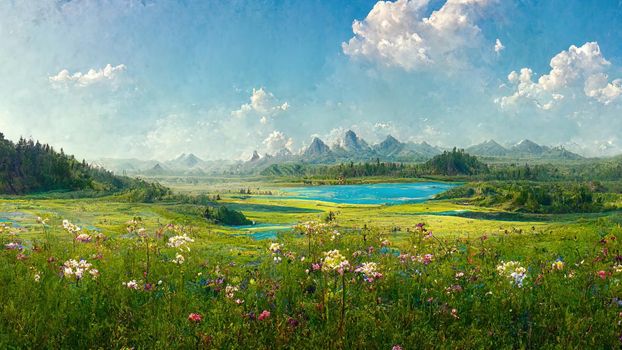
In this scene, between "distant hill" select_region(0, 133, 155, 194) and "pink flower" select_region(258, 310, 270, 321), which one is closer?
"pink flower" select_region(258, 310, 270, 321)

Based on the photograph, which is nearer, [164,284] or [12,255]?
[164,284]

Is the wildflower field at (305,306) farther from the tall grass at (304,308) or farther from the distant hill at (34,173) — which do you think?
the distant hill at (34,173)

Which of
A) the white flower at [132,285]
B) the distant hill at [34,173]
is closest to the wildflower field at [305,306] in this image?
the white flower at [132,285]

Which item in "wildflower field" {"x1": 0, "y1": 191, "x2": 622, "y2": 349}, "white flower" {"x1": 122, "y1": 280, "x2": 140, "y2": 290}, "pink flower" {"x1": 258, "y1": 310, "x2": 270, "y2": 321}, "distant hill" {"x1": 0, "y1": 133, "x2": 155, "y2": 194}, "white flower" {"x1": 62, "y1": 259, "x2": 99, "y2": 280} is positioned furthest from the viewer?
"distant hill" {"x1": 0, "y1": 133, "x2": 155, "y2": 194}

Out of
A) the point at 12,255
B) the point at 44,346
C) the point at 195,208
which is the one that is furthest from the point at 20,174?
the point at 44,346

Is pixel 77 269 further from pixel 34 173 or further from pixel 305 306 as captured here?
pixel 34 173

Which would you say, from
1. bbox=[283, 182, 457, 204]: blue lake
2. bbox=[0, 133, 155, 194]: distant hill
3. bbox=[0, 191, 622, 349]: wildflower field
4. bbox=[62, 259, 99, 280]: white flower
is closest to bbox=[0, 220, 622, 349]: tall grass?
bbox=[0, 191, 622, 349]: wildflower field

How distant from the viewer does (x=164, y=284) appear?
9.41 meters

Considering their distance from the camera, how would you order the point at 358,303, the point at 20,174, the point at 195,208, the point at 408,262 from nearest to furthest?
the point at 358,303, the point at 408,262, the point at 195,208, the point at 20,174

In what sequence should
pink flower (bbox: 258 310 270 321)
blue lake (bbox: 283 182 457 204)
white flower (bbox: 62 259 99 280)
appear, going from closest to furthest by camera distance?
1. pink flower (bbox: 258 310 270 321)
2. white flower (bbox: 62 259 99 280)
3. blue lake (bbox: 283 182 457 204)

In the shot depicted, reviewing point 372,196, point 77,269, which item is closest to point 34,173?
point 372,196

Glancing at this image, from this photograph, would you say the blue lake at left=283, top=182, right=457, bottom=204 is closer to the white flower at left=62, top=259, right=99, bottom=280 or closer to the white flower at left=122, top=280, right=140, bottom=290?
the white flower at left=122, top=280, right=140, bottom=290

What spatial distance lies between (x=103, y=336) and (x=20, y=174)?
11671 cm

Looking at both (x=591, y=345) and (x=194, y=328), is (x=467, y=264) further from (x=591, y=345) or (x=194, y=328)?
(x=194, y=328)
